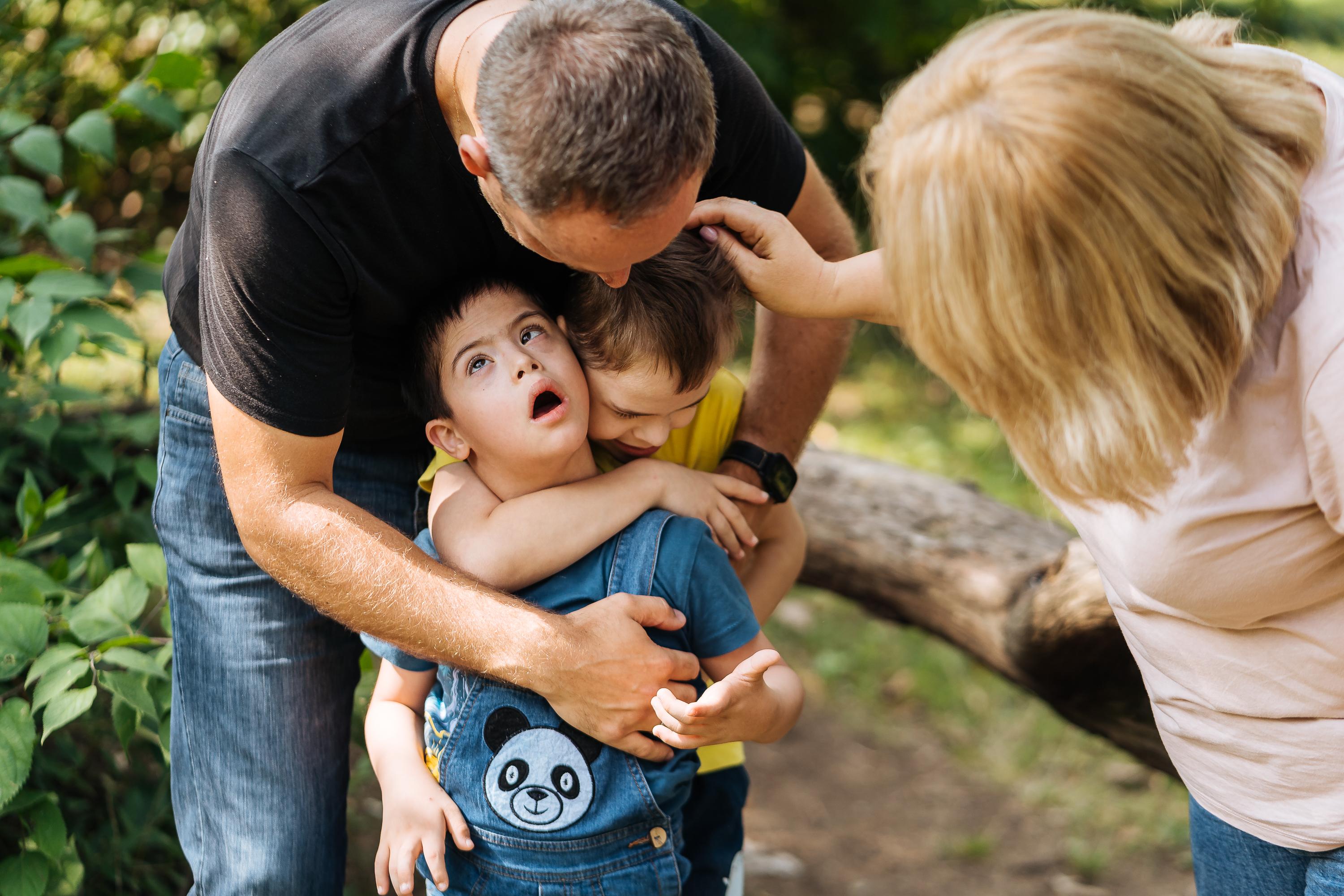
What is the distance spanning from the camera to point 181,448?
1923 mm

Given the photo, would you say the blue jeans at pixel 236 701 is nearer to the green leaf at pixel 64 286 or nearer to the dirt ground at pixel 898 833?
the green leaf at pixel 64 286

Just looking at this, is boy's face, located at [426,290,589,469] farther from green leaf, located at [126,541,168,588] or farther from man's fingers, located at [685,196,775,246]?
green leaf, located at [126,541,168,588]

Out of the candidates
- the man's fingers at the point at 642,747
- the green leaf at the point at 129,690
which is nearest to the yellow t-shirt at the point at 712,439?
the man's fingers at the point at 642,747

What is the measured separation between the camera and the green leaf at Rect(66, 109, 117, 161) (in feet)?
7.02

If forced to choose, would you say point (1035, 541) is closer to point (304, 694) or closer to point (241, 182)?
point (304, 694)

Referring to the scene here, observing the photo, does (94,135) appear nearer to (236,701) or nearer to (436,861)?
(236,701)

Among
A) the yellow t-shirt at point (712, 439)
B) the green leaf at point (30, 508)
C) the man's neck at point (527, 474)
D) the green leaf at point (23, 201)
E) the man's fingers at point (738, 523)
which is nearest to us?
the man's neck at point (527, 474)

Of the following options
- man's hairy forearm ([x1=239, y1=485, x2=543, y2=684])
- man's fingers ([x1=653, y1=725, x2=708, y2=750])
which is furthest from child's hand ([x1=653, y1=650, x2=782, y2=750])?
man's hairy forearm ([x1=239, y1=485, x2=543, y2=684])

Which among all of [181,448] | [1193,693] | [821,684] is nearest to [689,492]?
[1193,693]

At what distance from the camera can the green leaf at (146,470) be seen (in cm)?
225

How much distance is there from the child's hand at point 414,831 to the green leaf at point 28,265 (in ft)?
4.14

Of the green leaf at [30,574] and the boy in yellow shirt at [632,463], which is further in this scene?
the green leaf at [30,574]

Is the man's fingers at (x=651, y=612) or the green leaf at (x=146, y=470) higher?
the man's fingers at (x=651, y=612)

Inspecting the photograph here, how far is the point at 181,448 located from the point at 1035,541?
6.27 ft
